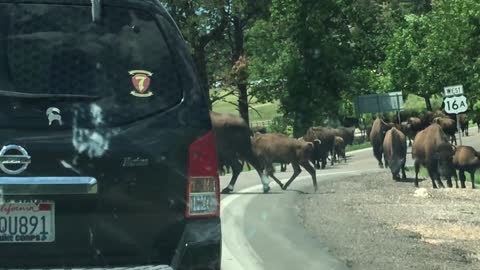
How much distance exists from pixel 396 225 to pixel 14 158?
883 cm


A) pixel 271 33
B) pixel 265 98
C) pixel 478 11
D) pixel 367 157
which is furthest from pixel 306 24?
pixel 478 11

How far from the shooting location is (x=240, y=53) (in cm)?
5581

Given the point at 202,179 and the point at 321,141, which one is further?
the point at 321,141

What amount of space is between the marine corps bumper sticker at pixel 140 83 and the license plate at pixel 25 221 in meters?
0.75

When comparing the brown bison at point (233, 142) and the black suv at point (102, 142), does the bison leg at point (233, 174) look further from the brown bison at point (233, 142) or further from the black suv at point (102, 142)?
the black suv at point (102, 142)

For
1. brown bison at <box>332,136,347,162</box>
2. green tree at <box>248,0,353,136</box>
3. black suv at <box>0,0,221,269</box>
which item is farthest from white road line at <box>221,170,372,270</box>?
green tree at <box>248,0,353,136</box>

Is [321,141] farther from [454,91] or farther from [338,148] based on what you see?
[454,91]

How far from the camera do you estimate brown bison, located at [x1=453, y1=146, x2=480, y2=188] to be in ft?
73.9

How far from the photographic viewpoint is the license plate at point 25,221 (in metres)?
4.34

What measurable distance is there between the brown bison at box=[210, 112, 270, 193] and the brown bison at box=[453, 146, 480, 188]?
6389mm

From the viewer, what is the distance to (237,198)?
55.4ft

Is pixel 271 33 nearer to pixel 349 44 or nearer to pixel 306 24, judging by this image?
pixel 306 24

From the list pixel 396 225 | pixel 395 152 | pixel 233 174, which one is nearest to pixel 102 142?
pixel 396 225

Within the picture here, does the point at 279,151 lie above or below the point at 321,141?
below
